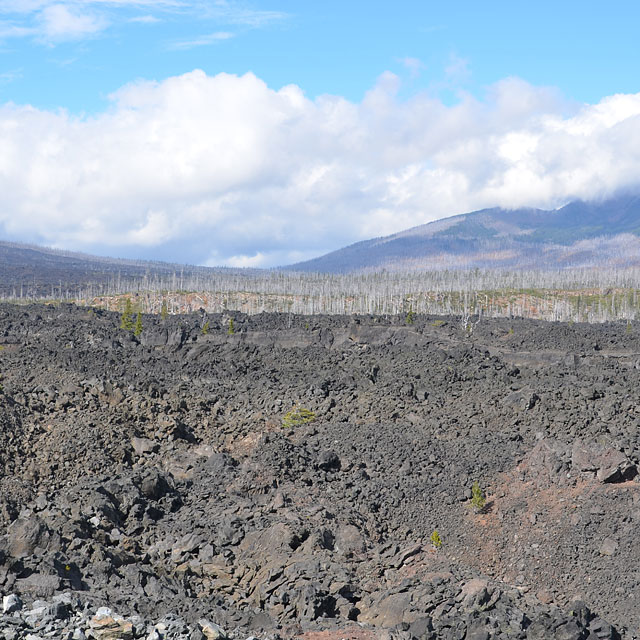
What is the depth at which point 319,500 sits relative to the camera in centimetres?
2861

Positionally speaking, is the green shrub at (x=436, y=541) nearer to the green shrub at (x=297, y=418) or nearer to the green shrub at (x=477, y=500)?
the green shrub at (x=477, y=500)

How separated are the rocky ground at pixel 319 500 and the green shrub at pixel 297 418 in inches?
11.8

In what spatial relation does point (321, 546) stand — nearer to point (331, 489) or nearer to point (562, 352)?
point (331, 489)

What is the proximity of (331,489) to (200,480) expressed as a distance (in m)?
5.27

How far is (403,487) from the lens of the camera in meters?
29.9

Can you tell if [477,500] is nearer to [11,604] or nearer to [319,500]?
[319,500]

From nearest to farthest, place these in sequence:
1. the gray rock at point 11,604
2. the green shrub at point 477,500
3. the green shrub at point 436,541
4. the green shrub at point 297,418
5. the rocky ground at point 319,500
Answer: the gray rock at point 11,604 → the rocky ground at point 319,500 → the green shrub at point 436,541 → the green shrub at point 477,500 → the green shrub at point 297,418

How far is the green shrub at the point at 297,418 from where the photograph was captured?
39.1 meters

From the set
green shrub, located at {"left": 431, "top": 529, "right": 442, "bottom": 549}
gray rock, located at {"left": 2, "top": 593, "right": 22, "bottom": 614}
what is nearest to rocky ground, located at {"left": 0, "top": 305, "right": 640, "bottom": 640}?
gray rock, located at {"left": 2, "top": 593, "right": 22, "bottom": 614}

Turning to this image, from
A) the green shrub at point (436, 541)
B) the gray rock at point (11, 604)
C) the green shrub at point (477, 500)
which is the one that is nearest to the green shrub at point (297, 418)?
the green shrub at point (477, 500)

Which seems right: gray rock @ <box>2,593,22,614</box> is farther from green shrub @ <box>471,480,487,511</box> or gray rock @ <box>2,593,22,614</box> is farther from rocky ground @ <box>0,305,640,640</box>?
green shrub @ <box>471,480,487,511</box>

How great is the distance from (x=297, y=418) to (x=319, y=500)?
1120cm

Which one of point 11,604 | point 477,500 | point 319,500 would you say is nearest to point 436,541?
point 477,500

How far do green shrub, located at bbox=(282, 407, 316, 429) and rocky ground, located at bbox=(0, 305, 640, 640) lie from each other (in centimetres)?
30
